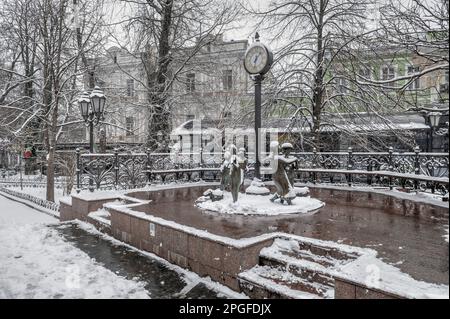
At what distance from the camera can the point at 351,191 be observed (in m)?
10.6

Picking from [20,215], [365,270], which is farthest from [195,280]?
[20,215]

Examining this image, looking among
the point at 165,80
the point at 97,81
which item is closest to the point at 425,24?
the point at 165,80

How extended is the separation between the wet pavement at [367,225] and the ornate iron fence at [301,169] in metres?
1.43

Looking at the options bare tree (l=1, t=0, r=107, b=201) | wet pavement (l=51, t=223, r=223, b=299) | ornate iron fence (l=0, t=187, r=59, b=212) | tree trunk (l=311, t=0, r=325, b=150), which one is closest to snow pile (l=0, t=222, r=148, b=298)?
wet pavement (l=51, t=223, r=223, b=299)

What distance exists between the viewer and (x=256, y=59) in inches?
356

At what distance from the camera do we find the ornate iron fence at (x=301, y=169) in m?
10.2

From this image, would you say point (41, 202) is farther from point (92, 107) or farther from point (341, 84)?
point (341, 84)

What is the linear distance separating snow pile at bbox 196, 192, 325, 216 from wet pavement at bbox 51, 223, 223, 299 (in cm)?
204

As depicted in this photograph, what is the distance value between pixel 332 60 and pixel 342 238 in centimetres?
1075

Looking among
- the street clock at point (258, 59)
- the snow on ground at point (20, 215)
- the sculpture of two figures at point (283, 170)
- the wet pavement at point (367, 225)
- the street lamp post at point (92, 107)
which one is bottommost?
the snow on ground at point (20, 215)

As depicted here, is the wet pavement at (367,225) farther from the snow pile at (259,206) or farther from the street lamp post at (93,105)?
the street lamp post at (93,105)

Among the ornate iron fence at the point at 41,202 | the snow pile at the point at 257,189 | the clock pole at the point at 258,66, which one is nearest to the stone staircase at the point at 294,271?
the snow pile at the point at 257,189

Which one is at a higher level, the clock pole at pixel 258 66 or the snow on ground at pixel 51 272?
the clock pole at pixel 258 66
